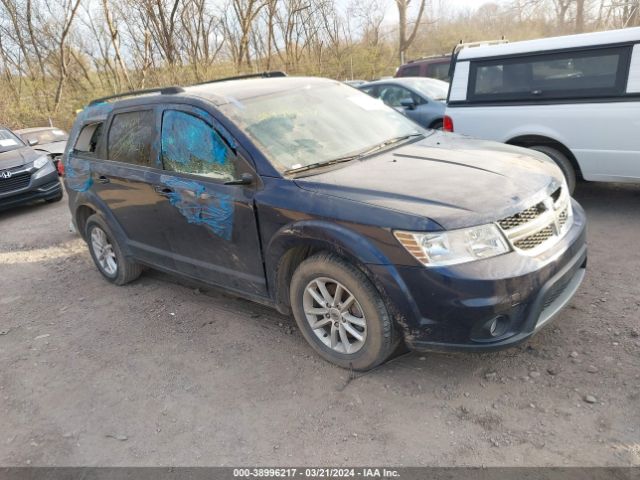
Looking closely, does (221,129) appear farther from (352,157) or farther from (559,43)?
(559,43)

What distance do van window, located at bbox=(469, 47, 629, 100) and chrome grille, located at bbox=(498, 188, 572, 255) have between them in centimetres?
271

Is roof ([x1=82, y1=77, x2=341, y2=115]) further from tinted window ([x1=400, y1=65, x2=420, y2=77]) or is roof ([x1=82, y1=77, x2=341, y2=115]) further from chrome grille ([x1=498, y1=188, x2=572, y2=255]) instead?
tinted window ([x1=400, y1=65, x2=420, y2=77])

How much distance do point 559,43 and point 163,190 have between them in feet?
14.4

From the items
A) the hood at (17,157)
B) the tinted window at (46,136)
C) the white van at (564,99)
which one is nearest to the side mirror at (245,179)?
the white van at (564,99)

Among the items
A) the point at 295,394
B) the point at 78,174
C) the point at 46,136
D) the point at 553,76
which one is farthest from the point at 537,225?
the point at 46,136

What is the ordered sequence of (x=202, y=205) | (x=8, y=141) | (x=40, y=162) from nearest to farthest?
1. (x=202, y=205)
2. (x=40, y=162)
3. (x=8, y=141)

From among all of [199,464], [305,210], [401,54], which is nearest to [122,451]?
[199,464]

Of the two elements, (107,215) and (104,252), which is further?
(104,252)

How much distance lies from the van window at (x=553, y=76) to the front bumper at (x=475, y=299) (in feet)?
10.5

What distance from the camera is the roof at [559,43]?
5043mm

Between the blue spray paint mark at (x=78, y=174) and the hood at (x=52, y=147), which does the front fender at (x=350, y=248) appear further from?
the hood at (x=52, y=147)

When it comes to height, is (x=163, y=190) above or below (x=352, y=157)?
below

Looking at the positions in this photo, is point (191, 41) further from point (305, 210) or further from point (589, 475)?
point (589, 475)

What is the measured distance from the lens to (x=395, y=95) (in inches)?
377
